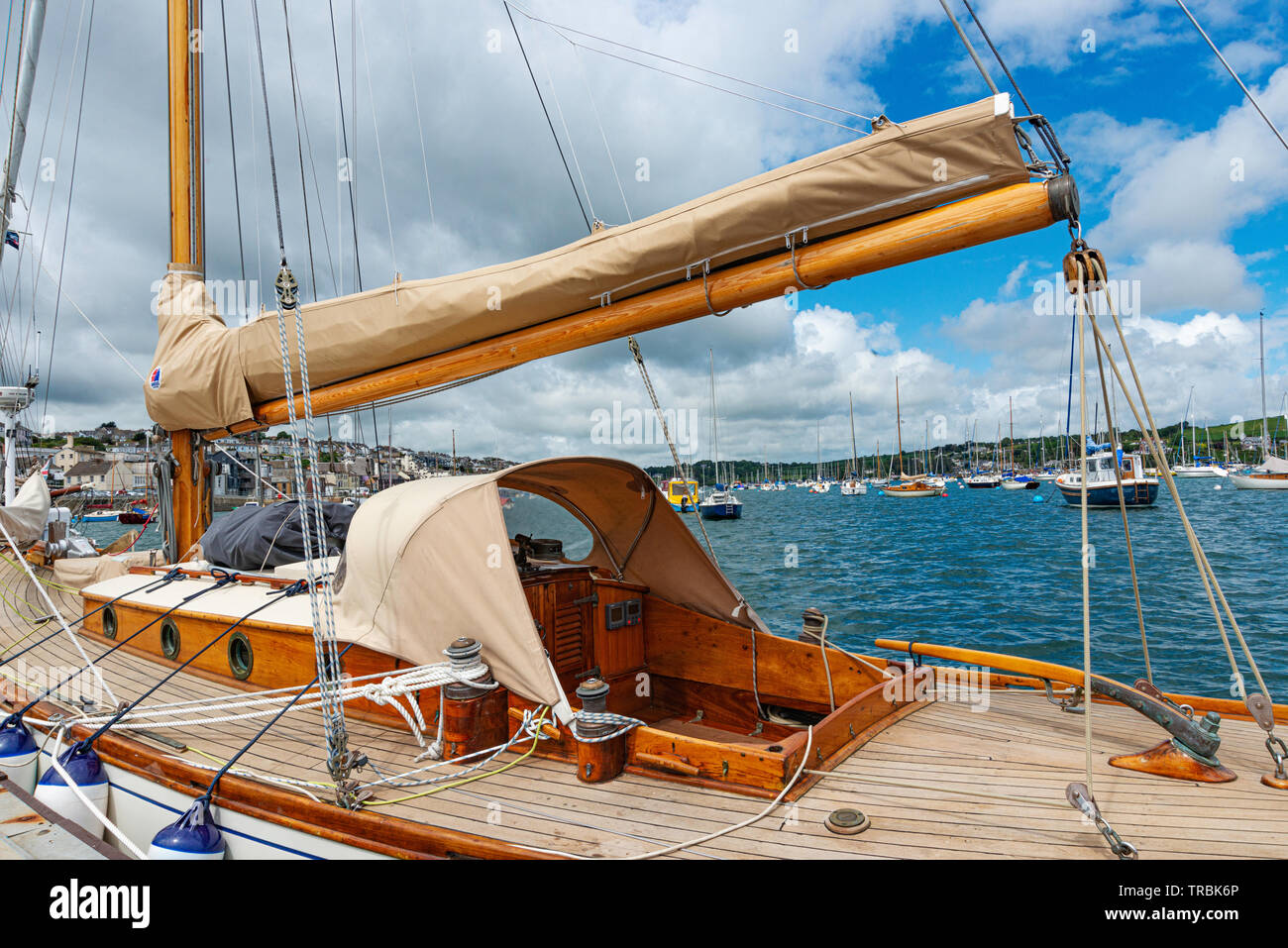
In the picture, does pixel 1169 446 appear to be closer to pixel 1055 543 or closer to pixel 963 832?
pixel 1055 543

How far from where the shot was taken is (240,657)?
510 cm

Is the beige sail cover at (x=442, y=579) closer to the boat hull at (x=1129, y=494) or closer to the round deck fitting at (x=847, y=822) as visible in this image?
the round deck fitting at (x=847, y=822)

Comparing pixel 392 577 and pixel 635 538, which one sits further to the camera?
pixel 635 538

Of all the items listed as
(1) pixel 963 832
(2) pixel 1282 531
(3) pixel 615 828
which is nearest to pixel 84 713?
(3) pixel 615 828

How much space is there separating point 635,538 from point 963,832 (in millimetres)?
3286

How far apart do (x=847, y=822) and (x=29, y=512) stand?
1145cm

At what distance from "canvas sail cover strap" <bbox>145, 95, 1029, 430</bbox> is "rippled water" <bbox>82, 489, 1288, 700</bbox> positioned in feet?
5.61

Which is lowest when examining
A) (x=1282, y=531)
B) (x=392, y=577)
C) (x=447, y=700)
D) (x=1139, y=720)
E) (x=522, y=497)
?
(x=1282, y=531)

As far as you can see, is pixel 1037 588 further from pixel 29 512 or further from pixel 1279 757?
pixel 29 512

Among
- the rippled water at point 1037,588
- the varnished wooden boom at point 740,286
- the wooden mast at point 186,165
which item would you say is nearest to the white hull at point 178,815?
the varnished wooden boom at point 740,286

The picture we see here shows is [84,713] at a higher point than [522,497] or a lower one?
lower

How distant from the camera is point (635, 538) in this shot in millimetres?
5625

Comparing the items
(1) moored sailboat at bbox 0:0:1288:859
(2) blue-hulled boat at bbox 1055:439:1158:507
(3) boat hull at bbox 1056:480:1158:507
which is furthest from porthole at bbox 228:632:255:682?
(3) boat hull at bbox 1056:480:1158:507

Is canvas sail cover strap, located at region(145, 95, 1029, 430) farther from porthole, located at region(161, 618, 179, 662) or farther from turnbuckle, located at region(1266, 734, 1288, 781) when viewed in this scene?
turnbuckle, located at region(1266, 734, 1288, 781)
